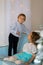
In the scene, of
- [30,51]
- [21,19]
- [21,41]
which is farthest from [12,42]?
[30,51]

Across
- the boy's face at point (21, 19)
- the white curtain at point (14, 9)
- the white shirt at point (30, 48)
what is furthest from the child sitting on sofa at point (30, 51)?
the white curtain at point (14, 9)

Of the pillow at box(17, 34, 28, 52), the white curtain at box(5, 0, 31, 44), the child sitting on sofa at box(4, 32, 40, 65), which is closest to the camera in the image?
→ the child sitting on sofa at box(4, 32, 40, 65)

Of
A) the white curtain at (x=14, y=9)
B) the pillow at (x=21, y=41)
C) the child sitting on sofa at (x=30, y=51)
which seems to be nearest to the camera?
the child sitting on sofa at (x=30, y=51)

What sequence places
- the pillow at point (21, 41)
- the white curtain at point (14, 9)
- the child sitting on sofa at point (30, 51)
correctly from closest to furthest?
the child sitting on sofa at point (30, 51) → the pillow at point (21, 41) → the white curtain at point (14, 9)

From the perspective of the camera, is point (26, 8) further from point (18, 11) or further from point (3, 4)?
point (3, 4)

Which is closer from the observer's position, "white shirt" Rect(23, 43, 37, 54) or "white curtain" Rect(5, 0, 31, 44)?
"white shirt" Rect(23, 43, 37, 54)

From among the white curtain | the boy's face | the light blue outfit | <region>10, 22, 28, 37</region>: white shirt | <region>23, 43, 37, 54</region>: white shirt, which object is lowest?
the light blue outfit

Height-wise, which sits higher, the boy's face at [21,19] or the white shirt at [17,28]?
the boy's face at [21,19]

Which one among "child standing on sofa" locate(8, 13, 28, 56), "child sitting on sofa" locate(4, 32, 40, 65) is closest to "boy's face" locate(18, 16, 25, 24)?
"child standing on sofa" locate(8, 13, 28, 56)

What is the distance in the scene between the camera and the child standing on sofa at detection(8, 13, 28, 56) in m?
3.26

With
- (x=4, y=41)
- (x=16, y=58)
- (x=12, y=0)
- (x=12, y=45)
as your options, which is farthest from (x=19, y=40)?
(x=16, y=58)

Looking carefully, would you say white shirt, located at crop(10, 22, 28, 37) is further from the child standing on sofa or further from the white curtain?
the white curtain

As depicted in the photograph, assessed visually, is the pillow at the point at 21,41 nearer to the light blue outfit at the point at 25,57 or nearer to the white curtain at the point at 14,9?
the white curtain at the point at 14,9

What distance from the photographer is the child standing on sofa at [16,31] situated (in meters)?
3.26
